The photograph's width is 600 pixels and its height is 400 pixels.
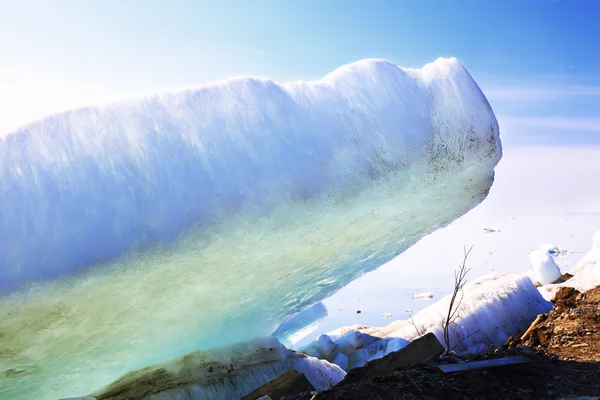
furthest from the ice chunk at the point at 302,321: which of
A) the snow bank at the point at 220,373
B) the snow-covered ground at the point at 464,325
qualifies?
the snow bank at the point at 220,373

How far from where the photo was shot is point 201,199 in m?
5.45

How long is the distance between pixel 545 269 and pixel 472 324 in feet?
15.1

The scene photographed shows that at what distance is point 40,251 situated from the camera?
16.0 feet

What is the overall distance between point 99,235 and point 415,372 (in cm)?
326

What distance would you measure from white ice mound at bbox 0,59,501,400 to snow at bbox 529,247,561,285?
7093 millimetres

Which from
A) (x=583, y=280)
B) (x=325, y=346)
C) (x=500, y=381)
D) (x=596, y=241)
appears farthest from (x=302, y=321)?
(x=596, y=241)

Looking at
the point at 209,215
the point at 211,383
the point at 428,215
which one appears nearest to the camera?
the point at 209,215

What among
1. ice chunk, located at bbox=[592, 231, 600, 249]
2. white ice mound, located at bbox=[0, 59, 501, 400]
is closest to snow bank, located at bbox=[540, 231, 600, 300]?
ice chunk, located at bbox=[592, 231, 600, 249]

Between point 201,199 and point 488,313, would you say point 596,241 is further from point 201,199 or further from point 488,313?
point 201,199

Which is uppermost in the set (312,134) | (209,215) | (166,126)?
(166,126)

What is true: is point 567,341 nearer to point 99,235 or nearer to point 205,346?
point 205,346

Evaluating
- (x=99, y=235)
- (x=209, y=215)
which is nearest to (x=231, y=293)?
(x=209, y=215)

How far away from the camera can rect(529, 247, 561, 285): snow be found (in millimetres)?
13242

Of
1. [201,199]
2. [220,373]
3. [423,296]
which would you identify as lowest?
[423,296]
